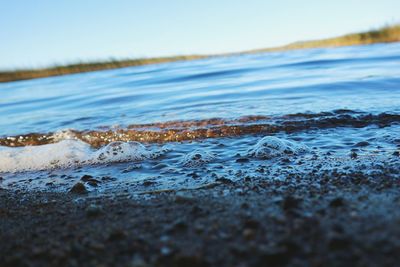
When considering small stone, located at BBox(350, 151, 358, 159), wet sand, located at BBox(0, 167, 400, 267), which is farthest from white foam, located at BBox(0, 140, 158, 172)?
small stone, located at BBox(350, 151, 358, 159)

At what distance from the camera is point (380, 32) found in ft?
69.2

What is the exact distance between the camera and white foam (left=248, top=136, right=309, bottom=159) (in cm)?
295

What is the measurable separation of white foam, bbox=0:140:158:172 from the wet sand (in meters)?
1.13

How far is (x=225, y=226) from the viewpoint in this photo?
1.57m

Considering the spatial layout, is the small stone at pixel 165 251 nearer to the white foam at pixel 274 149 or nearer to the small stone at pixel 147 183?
the small stone at pixel 147 183

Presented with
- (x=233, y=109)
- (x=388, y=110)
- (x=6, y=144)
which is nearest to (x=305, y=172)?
(x=388, y=110)

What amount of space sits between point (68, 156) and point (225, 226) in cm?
244

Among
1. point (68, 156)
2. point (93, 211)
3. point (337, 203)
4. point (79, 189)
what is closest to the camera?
point (337, 203)

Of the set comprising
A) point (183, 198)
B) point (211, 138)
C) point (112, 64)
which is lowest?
point (211, 138)

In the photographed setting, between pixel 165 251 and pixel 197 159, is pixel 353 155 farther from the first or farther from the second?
pixel 165 251

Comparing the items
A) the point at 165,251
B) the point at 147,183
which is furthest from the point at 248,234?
the point at 147,183

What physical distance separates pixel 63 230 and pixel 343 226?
123 cm

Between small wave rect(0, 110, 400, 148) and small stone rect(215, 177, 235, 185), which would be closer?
small stone rect(215, 177, 235, 185)

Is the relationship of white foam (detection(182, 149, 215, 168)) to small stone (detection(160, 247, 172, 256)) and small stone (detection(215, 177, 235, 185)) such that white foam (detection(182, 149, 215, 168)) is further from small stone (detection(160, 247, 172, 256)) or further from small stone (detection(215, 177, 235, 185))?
small stone (detection(160, 247, 172, 256))
